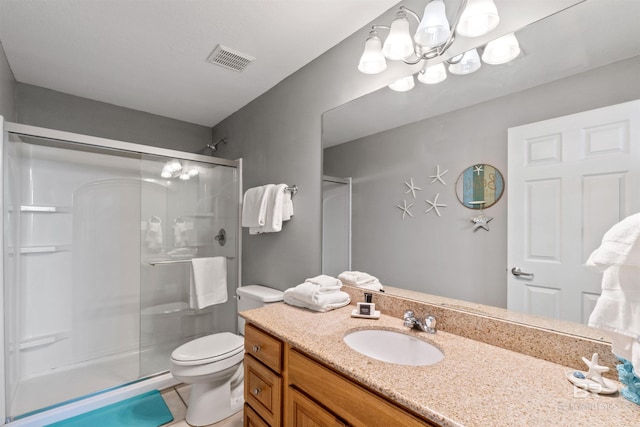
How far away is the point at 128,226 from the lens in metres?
2.77

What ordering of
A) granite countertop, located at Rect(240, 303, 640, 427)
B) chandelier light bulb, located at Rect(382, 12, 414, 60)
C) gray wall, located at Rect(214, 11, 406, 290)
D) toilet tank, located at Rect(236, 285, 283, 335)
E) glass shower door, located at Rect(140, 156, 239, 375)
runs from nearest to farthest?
1. granite countertop, located at Rect(240, 303, 640, 427)
2. chandelier light bulb, located at Rect(382, 12, 414, 60)
3. gray wall, located at Rect(214, 11, 406, 290)
4. toilet tank, located at Rect(236, 285, 283, 335)
5. glass shower door, located at Rect(140, 156, 239, 375)

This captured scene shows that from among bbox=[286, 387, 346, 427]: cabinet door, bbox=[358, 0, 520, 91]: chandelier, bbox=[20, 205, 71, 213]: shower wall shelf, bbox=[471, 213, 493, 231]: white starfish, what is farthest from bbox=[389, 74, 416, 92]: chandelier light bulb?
bbox=[20, 205, 71, 213]: shower wall shelf

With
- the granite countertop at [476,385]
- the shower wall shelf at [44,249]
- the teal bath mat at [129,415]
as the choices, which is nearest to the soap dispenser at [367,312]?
the granite countertop at [476,385]

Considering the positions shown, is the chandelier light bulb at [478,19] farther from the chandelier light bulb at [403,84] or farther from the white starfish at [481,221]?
the white starfish at [481,221]

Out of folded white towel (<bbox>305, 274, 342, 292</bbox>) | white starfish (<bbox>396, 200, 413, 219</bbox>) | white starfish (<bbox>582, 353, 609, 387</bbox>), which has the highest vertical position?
white starfish (<bbox>396, 200, 413, 219</bbox>)

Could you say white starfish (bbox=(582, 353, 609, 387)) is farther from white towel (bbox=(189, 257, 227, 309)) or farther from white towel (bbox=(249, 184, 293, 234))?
white towel (bbox=(189, 257, 227, 309))

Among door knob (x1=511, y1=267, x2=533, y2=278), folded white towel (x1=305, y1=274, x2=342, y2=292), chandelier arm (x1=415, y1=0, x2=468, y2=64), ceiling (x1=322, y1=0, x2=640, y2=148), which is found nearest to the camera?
ceiling (x1=322, y1=0, x2=640, y2=148)

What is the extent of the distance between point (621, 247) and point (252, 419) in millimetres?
1576

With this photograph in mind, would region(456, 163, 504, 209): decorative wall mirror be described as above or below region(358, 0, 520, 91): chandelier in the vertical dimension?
below

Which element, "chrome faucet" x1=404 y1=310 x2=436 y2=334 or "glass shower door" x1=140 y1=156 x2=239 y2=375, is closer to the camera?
"chrome faucet" x1=404 y1=310 x2=436 y2=334

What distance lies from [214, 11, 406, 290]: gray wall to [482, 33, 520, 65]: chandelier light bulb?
0.40 m

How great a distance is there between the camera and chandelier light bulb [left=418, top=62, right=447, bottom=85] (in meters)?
1.32

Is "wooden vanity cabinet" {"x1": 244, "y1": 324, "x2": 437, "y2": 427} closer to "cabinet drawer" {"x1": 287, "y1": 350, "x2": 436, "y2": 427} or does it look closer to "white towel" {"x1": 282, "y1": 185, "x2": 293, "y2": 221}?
"cabinet drawer" {"x1": 287, "y1": 350, "x2": 436, "y2": 427}

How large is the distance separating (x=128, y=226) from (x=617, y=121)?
3.34 m
